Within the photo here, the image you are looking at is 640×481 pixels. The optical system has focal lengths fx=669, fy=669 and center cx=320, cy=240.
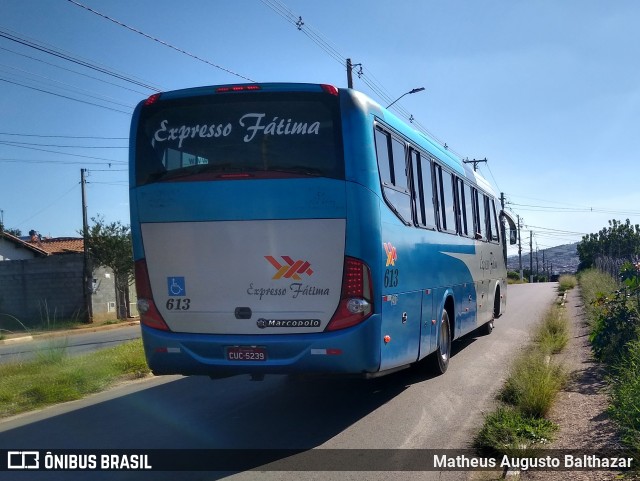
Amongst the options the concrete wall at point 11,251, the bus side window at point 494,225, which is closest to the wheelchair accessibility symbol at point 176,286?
the bus side window at point 494,225

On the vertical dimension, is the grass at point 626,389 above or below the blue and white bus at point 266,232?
below

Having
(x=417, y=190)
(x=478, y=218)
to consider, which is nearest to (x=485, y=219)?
(x=478, y=218)

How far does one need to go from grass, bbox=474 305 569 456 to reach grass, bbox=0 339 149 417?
6.02m

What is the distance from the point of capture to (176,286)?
735 centimetres

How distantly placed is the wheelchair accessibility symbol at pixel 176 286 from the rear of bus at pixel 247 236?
0.06ft

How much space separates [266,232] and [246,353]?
4.25 ft

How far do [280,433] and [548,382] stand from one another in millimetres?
3127

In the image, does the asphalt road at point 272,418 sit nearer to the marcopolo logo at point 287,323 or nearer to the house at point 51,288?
the marcopolo logo at point 287,323

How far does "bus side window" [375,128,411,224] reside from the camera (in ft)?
25.2

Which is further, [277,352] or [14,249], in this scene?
[14,249]

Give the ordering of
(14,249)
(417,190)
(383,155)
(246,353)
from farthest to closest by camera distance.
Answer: (14,249) → (417,190) → (383,155) → (246,353)

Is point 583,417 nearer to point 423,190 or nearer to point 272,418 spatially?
point 272,418

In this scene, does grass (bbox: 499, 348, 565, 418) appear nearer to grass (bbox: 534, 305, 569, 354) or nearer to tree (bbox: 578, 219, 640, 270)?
grass (bbox: 534, 305, 569, 354)

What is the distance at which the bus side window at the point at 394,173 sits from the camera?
303 inches
